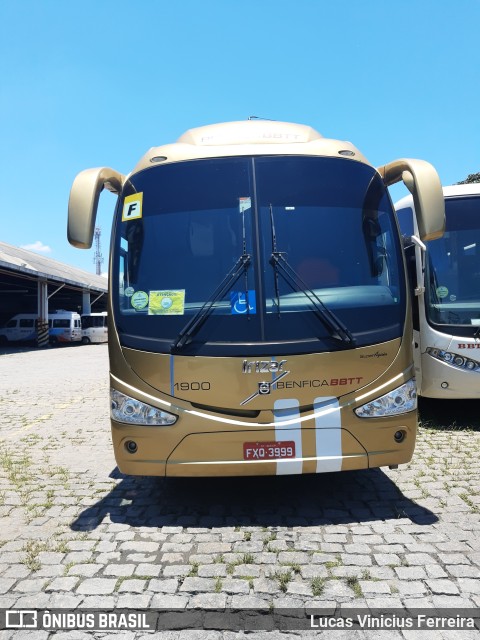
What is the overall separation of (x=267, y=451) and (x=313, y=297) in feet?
3.94

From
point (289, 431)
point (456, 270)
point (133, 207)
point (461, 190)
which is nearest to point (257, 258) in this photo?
point (133, 207)

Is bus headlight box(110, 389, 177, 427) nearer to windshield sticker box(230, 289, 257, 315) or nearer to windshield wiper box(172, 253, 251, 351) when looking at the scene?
windshield wiper box(172, 253, 251, 351)

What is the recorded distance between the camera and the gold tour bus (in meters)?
3.69

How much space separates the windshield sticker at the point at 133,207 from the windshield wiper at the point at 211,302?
0.94 metres

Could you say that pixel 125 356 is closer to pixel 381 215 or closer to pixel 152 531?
pixel 152 531

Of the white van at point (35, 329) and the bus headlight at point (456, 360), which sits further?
the white van at point (35, 329)

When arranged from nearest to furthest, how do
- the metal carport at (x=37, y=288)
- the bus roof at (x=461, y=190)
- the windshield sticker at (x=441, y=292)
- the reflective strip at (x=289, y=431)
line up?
the reflective strip at (x=289, y=431), the windshield sticker at (x=441, y=292), the bus roof at (x=461, y=190), the metal carport at (x=37, y=288)

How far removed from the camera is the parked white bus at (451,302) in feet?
20.8

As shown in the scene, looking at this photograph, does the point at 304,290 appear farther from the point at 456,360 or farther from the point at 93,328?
the point at 93,328

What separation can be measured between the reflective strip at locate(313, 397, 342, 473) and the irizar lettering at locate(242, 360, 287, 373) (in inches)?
14.8

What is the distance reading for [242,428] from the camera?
3680 mm

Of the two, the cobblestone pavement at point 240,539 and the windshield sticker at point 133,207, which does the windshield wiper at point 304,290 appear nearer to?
the windshield sticker at point 133,207

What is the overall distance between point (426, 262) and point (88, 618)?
574 centimetres

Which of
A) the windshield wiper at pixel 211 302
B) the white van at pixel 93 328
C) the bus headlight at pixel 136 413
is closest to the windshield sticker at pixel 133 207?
the windshield wiper at pixel 211 302
